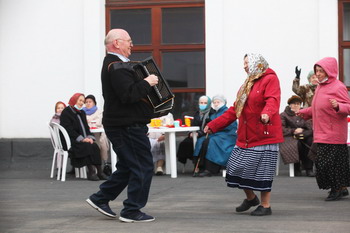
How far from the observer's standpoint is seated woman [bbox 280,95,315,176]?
13.9 m

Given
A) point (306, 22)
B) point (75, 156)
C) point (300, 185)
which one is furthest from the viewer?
point (306, 22)

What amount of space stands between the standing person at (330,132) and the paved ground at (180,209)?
25 cm

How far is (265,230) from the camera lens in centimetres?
743

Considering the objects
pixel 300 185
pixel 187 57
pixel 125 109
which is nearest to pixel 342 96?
pixel 300 185

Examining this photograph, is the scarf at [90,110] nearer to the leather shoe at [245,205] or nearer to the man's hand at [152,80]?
the leather shoe at [245,205]

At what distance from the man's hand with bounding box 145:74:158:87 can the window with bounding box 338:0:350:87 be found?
26.7ft

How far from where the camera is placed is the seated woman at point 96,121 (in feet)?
47.4

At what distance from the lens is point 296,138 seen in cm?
1404

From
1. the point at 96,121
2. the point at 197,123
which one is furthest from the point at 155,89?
the point at 96,121

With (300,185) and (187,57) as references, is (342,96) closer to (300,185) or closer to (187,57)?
(300,185)

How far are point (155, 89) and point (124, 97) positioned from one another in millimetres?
364

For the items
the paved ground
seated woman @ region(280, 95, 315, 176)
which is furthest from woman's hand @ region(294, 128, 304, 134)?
the paved ground

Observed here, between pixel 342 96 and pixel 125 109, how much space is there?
3212 millimetres

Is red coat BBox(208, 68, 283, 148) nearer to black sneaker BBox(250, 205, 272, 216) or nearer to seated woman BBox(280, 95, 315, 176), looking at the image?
black sneaker BBox(250, 205, 272, 216)
